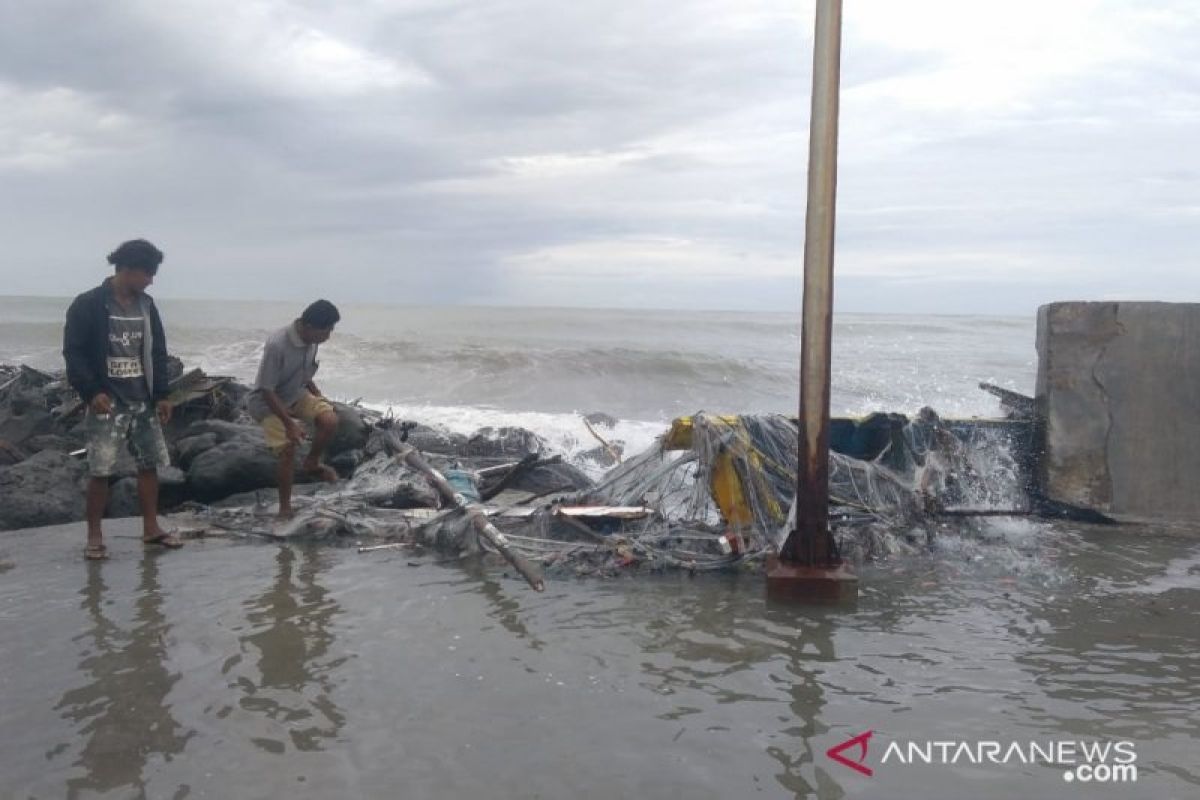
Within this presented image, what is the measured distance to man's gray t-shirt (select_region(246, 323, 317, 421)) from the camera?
744 cm

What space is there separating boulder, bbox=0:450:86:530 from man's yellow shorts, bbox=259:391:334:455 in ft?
5.76

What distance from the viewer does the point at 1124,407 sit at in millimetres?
7387

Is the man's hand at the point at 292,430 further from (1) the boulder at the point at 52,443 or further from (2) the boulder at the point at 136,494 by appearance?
(1) the boulder at the point at 52,443

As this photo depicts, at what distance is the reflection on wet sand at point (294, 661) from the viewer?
386cm

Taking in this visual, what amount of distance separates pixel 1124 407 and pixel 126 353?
717 centimetres

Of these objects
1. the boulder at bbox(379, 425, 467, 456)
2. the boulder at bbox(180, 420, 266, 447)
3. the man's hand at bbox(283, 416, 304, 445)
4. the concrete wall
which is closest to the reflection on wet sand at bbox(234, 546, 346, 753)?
the man's hand at bbox(283, 416, 304, 445)

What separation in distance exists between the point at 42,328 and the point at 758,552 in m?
43.7

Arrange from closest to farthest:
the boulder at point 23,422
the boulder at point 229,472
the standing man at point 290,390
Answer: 1. the standing man at point 290,390
2. the boulder at point 229,472
3. the boulder at point 23,422

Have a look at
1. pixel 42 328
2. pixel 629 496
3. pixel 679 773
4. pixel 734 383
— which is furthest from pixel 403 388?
pixel 42 328

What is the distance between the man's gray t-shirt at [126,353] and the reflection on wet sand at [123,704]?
1.74 meters

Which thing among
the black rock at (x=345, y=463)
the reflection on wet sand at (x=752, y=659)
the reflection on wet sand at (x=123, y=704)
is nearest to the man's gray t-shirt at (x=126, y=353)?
the reflection on wet sand at (x=123, y=704)

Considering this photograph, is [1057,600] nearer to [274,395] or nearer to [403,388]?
[274,395]

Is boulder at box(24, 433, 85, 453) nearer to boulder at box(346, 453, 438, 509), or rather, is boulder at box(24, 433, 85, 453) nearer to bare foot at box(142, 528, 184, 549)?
boulder at box(346, 453, 438, 509)

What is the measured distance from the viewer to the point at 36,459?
28.0 feet
